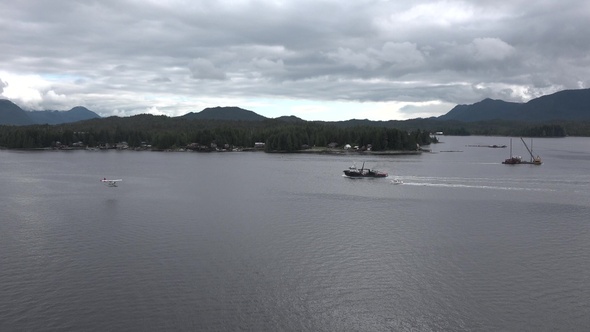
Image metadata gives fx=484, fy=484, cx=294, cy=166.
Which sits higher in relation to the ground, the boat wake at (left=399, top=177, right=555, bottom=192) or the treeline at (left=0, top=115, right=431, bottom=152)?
the treeline at (left=0, top=115, right=431, bottom=152)

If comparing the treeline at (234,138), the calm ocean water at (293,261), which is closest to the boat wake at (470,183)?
the calm ocean water at (293,261)

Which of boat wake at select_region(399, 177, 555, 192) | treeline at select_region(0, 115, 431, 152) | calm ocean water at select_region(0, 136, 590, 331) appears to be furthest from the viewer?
treeline at select_region(0, 115, 431, 152)

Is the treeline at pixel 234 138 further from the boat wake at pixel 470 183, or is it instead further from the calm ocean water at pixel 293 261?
the calm ocean water at pixel 293 261

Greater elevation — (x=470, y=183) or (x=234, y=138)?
(x=234, y=138)

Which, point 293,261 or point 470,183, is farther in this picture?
point 470,183

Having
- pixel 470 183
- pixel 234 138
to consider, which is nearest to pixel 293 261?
pixel 470 183

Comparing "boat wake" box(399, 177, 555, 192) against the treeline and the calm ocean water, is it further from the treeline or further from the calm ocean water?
the treeline

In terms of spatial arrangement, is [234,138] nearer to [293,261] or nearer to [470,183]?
[470,183]

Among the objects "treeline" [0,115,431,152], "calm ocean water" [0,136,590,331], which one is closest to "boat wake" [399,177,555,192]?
"calm ocean water" [0,136,590,331]

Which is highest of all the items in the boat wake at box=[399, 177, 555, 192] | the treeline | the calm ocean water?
the treeline
